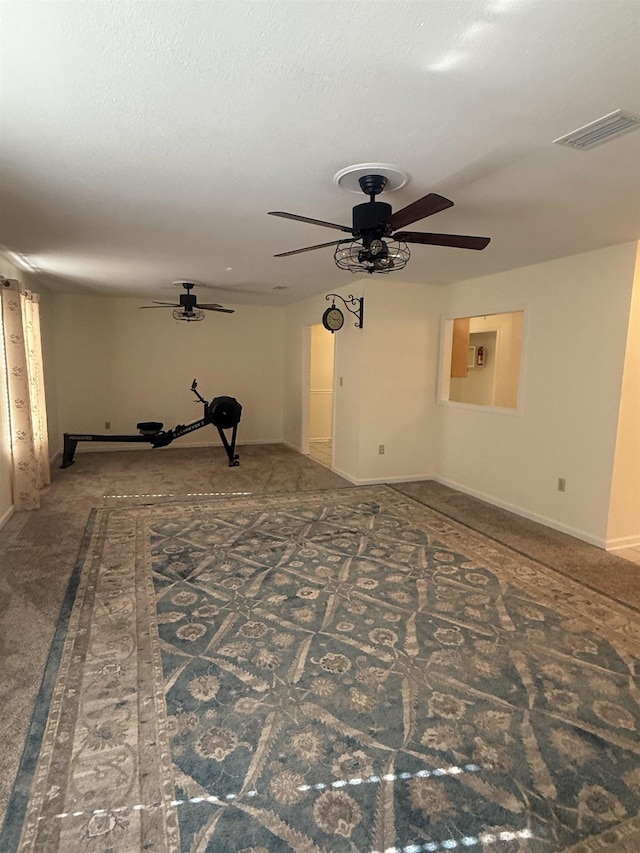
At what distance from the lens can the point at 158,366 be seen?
7.25 metres

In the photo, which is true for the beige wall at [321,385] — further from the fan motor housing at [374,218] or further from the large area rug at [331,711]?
the fan motor housing at [374,218]

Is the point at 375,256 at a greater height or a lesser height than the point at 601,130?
lesser

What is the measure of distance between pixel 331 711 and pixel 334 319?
4304 millimetres

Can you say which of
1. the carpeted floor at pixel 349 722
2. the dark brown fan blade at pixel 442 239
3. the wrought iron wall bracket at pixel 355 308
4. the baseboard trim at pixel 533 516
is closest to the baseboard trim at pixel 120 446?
the wrought iron wall bracket at pixel 355 308

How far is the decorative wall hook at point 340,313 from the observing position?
5.14 meters

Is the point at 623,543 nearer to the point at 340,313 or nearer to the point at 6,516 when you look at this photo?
the point at 340,313

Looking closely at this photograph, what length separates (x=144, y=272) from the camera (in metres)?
4.80

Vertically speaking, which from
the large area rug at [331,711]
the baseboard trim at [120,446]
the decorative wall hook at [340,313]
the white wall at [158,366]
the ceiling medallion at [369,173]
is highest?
the ceiling medallion at [369,173]

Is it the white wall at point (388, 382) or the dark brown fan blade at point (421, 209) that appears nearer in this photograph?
the dark brown fan blade at point (421, 209)

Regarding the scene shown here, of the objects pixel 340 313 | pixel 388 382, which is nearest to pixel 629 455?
pixel 388 382

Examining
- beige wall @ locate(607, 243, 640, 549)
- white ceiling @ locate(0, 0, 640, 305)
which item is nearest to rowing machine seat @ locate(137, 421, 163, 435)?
white ceiling @ locate(0, 0, 640, 305)

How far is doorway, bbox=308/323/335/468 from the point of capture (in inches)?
300

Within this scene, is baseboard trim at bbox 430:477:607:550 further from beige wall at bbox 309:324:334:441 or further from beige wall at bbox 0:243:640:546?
beige wall at bbox 309:324:334:441

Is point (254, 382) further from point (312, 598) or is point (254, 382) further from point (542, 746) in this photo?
point (542, 746)
